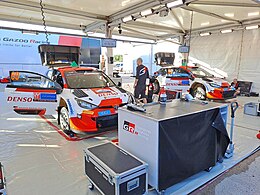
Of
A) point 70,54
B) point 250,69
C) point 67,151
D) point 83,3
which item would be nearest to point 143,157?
point 67,151

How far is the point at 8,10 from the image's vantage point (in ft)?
21.2

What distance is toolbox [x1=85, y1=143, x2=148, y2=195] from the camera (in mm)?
1634

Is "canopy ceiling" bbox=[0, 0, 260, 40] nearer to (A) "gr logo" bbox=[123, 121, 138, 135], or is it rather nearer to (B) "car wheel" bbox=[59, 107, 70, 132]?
(B) "car wheel" bbox=[59, 107, 70, 132]

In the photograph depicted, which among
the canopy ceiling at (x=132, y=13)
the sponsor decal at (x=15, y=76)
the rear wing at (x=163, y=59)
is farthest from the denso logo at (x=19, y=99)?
the rear wing at (x=163, y=59)

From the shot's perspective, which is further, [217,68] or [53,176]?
[217,68]

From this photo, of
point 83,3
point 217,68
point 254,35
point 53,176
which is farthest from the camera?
point 217,68

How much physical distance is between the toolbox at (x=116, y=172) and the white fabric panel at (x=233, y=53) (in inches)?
342

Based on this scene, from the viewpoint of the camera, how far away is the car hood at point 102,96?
334 centimetres

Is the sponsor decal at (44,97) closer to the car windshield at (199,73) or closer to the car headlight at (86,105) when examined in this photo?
the car headlight at (86,105)

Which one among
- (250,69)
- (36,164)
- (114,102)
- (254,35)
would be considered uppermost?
(254,35)

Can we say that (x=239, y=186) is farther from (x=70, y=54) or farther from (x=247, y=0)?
(x=247, y=0)

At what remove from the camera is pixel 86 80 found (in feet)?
13.2

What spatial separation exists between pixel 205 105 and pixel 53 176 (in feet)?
6.97

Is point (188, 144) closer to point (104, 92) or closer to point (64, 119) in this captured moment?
point (104, 92)
